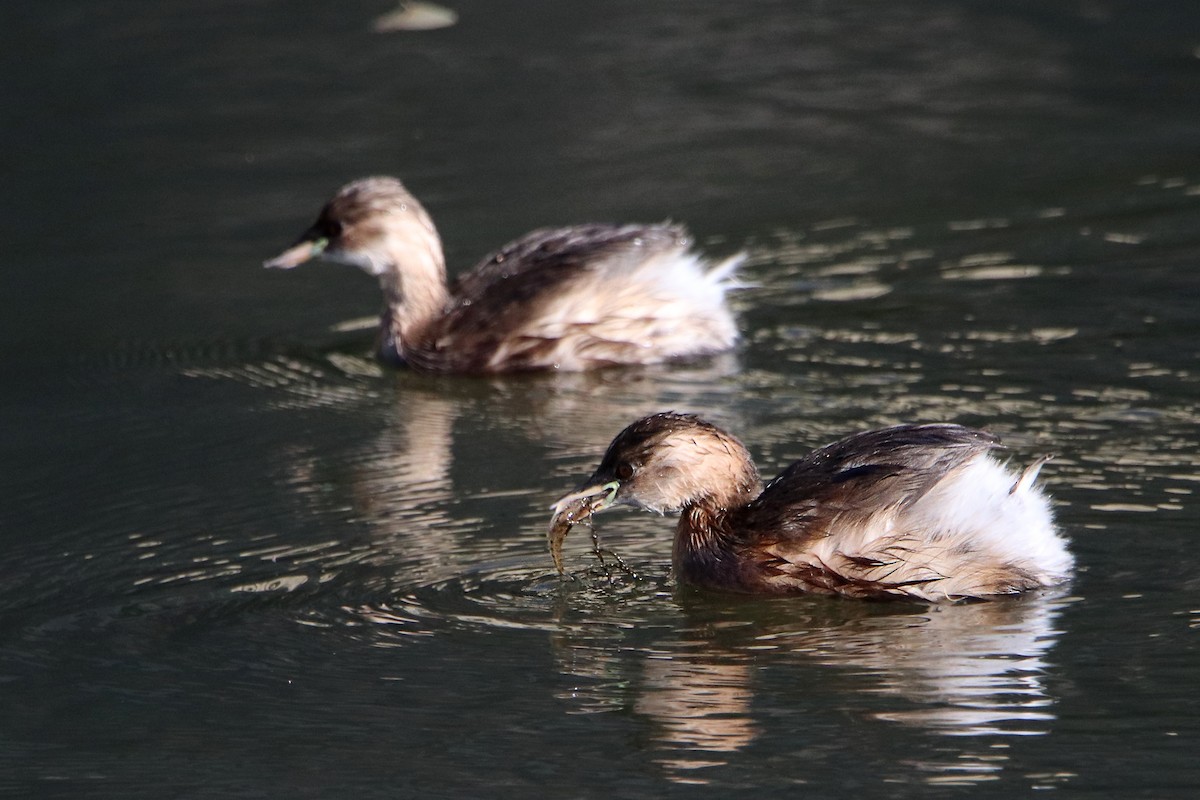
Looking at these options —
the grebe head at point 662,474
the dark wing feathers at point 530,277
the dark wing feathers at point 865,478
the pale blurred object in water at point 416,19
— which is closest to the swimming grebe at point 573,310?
the dark wing feathers at point 530,277

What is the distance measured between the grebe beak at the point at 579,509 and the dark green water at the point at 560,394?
10 centimetres

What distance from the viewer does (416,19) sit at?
1512 cm

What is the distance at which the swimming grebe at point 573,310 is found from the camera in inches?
343

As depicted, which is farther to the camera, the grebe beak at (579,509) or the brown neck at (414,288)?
the brown neck at (414,288)

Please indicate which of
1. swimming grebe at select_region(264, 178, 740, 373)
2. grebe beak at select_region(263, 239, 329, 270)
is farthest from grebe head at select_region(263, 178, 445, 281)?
swimming grebe at select_region(264, 178, 740, 373)

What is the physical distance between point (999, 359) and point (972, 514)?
2479 millimetres

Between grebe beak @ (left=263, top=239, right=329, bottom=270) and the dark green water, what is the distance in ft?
1.14

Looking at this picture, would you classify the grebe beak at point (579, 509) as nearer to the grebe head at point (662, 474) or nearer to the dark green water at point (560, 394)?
the grebe head at point (662, 474)

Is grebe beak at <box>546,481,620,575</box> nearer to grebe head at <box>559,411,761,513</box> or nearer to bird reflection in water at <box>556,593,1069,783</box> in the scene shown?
grebe head at <box>559,411,761,513</box>

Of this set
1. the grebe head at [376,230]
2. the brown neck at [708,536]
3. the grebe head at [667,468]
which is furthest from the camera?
the grebe head at [376,230]

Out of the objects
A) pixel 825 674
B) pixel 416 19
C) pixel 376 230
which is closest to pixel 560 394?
pixel 376 230

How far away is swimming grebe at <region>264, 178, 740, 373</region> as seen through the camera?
871 cm

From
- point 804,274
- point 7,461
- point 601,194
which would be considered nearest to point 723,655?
point 7,461

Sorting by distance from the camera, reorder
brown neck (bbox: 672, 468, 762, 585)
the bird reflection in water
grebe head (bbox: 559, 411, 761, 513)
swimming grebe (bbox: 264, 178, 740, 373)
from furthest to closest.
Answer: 1. swimming grebe (bbox: 264, 178, 740, 373)
2. grebe head (bbox: 559, 411, 761, 513)
3. brown neck (bbox: 672, 468, 762, 585)
4. the bird reflection in water
